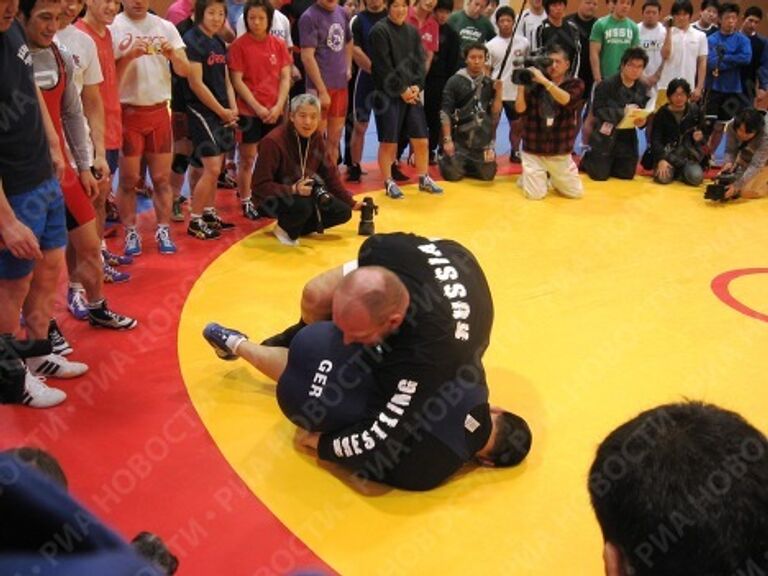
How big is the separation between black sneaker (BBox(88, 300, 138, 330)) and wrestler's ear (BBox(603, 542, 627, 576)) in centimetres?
340

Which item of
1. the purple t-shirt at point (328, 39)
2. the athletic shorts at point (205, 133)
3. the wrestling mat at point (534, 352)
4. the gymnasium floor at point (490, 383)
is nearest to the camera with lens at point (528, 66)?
the wrestling mat at point (534, 352)

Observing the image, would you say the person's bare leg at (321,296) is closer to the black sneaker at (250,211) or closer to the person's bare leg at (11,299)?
the person's bare leg at (11,299)

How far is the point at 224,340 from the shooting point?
3.67 m

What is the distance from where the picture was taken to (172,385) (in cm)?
362

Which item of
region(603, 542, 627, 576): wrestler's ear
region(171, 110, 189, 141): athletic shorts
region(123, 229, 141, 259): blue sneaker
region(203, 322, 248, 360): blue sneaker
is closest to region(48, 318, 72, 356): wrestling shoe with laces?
region(203, 322, 248, 360): blue sneaker

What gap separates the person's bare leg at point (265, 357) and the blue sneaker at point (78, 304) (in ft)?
3.53

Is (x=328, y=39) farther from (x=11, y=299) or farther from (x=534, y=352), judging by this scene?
(x=11, y=299)

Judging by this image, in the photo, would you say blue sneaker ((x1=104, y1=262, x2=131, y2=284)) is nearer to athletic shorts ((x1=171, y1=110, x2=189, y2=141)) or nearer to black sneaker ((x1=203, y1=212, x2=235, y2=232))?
black sneaker ((x1=203, y1=212, x2=235, y2=232))

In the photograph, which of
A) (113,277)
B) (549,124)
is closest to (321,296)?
(113,277)

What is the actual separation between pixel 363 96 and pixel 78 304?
12.4ft

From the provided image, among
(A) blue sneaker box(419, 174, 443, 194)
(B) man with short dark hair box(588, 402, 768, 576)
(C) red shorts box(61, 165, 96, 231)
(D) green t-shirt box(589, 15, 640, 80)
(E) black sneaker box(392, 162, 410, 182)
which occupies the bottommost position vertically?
(E) black sneaker box(392, 162, 410, 182)

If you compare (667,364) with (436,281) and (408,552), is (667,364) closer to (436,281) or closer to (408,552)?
(436,281)

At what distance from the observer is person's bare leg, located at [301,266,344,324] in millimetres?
3486

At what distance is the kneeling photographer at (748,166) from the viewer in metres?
6.92
